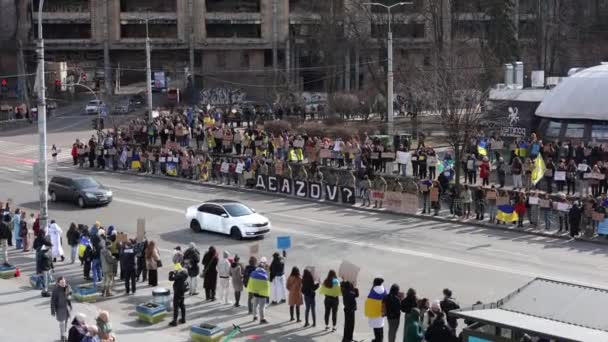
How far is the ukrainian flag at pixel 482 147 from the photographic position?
4019 cm

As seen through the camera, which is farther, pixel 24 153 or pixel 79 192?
pixel 24 153

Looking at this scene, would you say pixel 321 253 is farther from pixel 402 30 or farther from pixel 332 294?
pixel 402 30

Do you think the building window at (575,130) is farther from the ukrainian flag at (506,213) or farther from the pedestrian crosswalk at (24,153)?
the pedestrian crosswalk at (24,153)

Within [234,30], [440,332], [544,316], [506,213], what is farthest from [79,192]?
[234,30]

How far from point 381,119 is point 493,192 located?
29960mm

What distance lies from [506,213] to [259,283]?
45.3ft

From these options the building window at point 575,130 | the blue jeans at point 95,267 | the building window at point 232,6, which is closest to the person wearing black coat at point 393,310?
the blue jeans at point 95,267

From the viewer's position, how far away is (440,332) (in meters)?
16.8


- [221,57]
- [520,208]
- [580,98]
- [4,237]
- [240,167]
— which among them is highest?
[221,57]

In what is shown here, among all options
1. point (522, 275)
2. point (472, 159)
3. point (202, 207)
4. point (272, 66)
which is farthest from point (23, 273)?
point (272, 66)

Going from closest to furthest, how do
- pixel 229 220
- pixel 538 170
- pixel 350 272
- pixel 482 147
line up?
pixel 350 272 → pixel 229 220 → pixel 538 170 → pixel 482 147

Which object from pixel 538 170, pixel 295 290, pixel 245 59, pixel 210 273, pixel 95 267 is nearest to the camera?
pixel 295 290

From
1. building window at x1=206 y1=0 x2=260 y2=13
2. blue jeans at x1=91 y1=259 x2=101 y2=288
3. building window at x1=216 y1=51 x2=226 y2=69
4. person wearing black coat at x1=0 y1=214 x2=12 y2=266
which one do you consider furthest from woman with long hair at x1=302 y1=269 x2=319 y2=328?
building window at x1=206 y1=0 x2=260 y2=13

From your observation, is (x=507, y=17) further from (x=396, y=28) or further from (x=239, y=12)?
(x=239, y=12)
